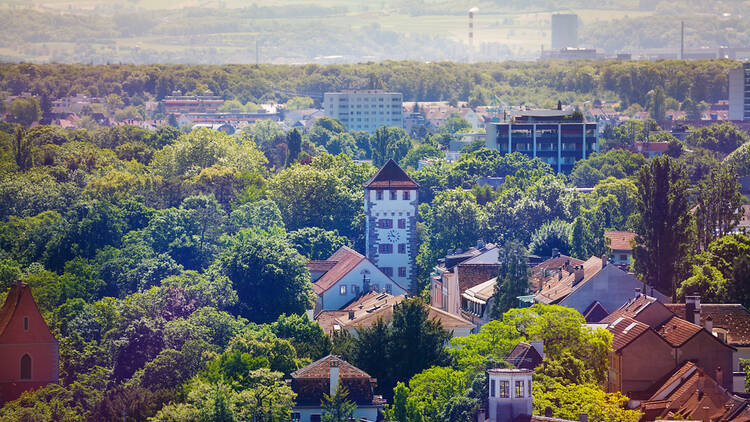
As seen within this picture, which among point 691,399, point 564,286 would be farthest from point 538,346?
point 564,286

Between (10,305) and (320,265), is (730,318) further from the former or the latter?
(320,265)

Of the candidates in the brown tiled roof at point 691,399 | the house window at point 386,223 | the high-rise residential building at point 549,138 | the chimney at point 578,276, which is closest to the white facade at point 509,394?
the brown tiled roof at point 691,399

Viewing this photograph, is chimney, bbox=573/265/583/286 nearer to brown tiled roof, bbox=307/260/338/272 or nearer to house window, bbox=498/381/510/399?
house window, bbox=498/381/510/399

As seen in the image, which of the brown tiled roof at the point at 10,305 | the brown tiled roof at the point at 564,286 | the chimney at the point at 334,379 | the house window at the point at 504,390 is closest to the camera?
the house window at the point at 504,390

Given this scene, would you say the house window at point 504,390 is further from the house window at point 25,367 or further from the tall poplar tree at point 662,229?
the tall poplar tree at point 662,229

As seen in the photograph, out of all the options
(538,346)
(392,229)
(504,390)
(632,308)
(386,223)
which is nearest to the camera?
(504,390)

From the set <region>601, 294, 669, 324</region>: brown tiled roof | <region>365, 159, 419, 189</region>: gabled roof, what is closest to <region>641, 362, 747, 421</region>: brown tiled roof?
<region>601, 294, 669, 324</region>: brown tiled roof

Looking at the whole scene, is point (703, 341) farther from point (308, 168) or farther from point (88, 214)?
point (308, 168)
